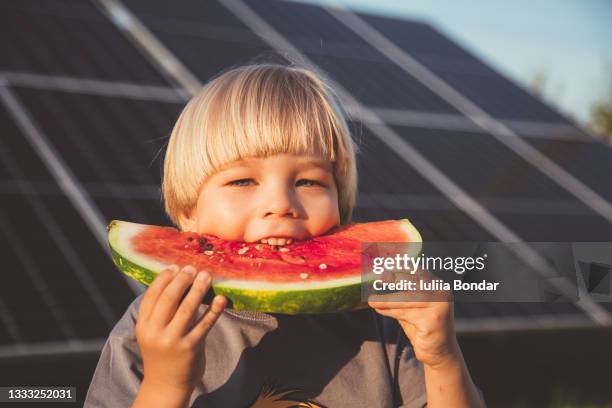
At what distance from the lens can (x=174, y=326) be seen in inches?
74.9

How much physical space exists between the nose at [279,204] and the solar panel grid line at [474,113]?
515 centimetres

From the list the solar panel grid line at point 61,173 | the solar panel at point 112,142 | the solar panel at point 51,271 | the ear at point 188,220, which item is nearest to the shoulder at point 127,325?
the ear at point 188,220

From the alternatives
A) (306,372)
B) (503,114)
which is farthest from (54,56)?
(503,114)

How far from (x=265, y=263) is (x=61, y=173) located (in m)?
2.57

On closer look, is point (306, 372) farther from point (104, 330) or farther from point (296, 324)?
point (104, 330)

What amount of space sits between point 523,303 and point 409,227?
96.4 inches

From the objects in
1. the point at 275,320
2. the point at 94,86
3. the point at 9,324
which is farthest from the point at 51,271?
the point at 94,86

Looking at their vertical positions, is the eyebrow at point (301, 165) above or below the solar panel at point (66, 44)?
below

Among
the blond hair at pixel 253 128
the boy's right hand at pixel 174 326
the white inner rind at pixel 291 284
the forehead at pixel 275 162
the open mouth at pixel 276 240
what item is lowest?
the boy's right hand at pixel 174 326

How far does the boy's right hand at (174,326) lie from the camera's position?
1.90 m

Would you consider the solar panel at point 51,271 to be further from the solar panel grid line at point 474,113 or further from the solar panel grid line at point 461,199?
the solar panel grid line at point 474,113

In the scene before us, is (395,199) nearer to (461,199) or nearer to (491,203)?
(461,199)

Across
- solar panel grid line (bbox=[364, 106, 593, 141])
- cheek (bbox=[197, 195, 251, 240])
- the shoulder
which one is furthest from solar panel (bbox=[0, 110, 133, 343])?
solar panel grid line (bbox=[364, 106, 593, 141])

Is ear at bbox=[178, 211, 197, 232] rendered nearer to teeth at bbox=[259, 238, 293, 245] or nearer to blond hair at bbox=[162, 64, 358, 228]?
blond hair at bbox=[162, 64, 358, 228]
